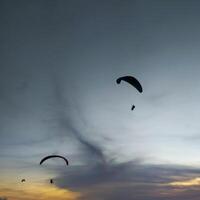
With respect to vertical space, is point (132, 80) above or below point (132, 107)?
above

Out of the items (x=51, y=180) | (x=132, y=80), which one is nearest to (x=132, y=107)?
(x=132, y=80)

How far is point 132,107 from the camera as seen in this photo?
33.6m

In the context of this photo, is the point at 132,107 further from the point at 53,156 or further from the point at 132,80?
the point at 53,156

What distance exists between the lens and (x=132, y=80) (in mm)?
37562

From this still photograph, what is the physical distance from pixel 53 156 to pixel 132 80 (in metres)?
13.9

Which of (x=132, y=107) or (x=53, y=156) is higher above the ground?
(x=53, y=156)

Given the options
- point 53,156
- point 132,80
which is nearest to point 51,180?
point 53,156

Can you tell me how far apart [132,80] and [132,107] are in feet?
15.1

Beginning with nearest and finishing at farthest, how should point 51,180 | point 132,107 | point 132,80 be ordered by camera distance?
point 132,107 → point 132,80 → point 51,180

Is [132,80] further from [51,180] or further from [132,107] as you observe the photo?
[51,180]

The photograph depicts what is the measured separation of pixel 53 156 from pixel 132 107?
15374 millimetres

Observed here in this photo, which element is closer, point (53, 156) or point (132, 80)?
point (132, 80)

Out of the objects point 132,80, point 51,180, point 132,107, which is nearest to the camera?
point 132,107

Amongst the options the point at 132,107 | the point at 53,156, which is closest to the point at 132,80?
the point at 132,107
